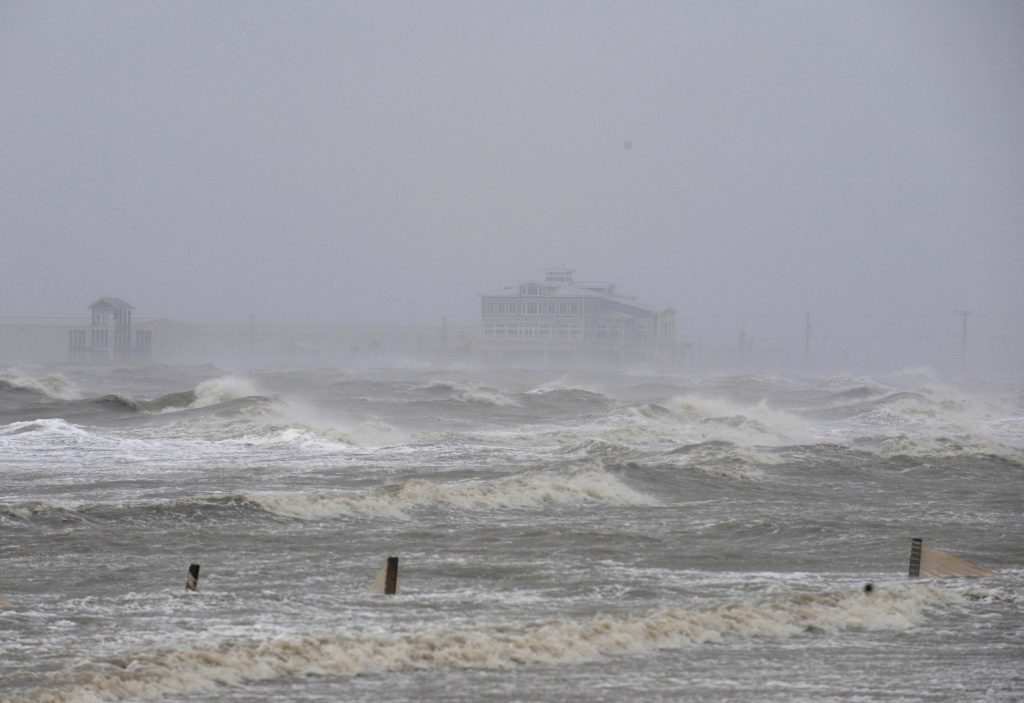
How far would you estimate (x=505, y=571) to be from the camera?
36.2ft

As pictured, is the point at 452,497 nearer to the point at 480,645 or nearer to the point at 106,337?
the point at 480,645

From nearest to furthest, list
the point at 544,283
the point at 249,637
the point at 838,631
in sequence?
the point at 249,637
the point at 838,631
the point at 544,283

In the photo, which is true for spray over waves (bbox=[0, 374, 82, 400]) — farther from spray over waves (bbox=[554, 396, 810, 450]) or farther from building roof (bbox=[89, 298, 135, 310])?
building roof (bbox=[89, 298, 135, 310])

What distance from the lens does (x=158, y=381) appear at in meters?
65.2

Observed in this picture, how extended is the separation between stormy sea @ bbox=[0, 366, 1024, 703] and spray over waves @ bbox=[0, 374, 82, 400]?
16945 mm

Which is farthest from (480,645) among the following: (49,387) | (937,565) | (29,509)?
(49,387)

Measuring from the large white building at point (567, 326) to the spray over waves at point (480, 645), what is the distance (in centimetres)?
9628

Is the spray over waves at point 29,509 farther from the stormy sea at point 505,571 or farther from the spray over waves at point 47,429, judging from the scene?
the spray over waves at point 47,429

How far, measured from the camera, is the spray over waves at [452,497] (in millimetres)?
14805

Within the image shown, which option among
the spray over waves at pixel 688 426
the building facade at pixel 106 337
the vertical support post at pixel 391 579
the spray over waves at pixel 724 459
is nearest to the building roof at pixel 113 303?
the building facade at pixel 106 337

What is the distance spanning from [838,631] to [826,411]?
36.7 m

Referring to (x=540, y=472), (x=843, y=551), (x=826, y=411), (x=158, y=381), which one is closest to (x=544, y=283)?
(x=158, y=381)

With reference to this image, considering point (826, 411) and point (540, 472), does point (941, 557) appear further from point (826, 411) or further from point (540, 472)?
point (826, 411)

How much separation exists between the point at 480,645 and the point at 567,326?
10011cm
